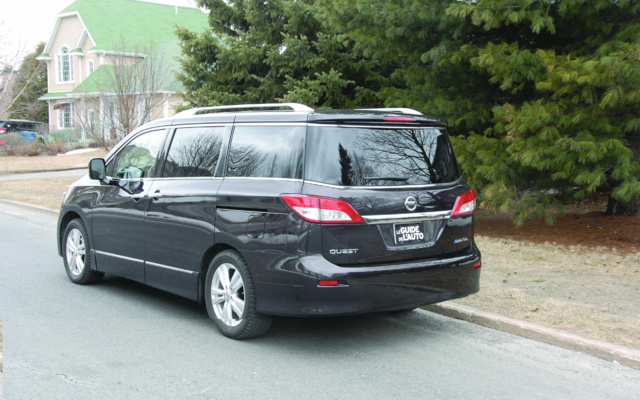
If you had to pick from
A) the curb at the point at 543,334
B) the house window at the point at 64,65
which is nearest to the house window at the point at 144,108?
the curb at the point at 543,334

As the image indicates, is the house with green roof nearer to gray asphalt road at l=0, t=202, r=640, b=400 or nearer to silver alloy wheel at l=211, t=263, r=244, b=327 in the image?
gray asphalt road at l=0, t=202, r=640, b=400

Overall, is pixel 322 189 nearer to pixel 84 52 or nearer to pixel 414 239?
pixel 414 239

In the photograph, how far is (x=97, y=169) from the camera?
7141mm

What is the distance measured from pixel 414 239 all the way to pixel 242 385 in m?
1.78

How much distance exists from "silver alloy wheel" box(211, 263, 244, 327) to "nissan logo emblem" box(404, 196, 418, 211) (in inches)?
59.5

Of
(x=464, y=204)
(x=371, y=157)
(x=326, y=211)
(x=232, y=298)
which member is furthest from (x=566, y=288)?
(x=232, y=298)

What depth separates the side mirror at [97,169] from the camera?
713 cm

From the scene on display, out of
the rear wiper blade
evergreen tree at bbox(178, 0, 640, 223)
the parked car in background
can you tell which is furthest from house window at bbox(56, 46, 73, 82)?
the rear wiper blade

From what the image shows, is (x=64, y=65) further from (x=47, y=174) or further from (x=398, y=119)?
(x=398, y=119)

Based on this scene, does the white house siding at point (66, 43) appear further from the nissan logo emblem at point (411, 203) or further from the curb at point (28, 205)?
the nissan logo emblem at point (411, 203)

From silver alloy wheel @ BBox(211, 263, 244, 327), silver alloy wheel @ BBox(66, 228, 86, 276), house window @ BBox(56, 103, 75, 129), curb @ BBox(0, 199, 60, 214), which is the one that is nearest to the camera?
silver alloy wheel @ BBox(211, 263, 244, 327)

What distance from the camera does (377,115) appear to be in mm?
5391

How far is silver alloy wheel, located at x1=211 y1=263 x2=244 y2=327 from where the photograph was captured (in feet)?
18.3

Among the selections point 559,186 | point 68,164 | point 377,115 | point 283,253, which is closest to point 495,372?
point 283,253
